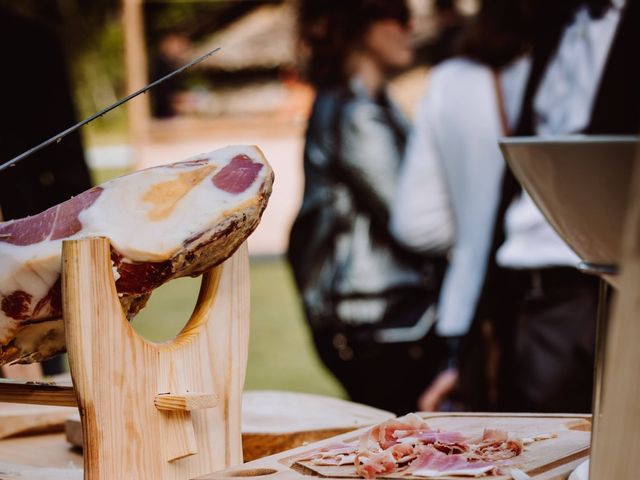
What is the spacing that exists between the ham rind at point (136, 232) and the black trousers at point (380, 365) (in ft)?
7.44

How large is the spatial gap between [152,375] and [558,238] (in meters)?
1.53

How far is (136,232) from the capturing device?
1.28 metres

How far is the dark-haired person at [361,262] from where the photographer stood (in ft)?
11.8

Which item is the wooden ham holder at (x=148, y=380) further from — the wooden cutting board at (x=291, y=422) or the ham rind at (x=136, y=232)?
the wooden cutting board at (x=291, y=422)

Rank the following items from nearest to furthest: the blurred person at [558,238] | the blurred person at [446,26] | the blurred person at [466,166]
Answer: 1. the blurred person at [558,238]
2. the blurred person at [466,166]
3. the blurred person at [446,26]

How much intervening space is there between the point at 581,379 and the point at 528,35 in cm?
99

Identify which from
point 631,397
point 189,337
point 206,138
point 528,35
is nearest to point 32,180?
point 528,35

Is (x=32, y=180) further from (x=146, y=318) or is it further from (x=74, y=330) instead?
(x=146, y=318)

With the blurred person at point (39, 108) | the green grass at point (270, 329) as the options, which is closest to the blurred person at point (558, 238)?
the blurred person at point (39, 108)

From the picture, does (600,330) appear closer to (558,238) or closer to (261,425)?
(261,425)

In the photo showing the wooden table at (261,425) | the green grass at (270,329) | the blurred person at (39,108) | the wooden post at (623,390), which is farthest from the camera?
the green grass at (270,329)

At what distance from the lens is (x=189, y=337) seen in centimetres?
140

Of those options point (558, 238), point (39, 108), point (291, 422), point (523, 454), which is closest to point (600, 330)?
point (523, 454)

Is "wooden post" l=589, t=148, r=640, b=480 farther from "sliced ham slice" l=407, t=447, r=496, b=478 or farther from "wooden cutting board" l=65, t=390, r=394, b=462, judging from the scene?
"wooden cutting board" l=65, t=390, r=394, b=462
